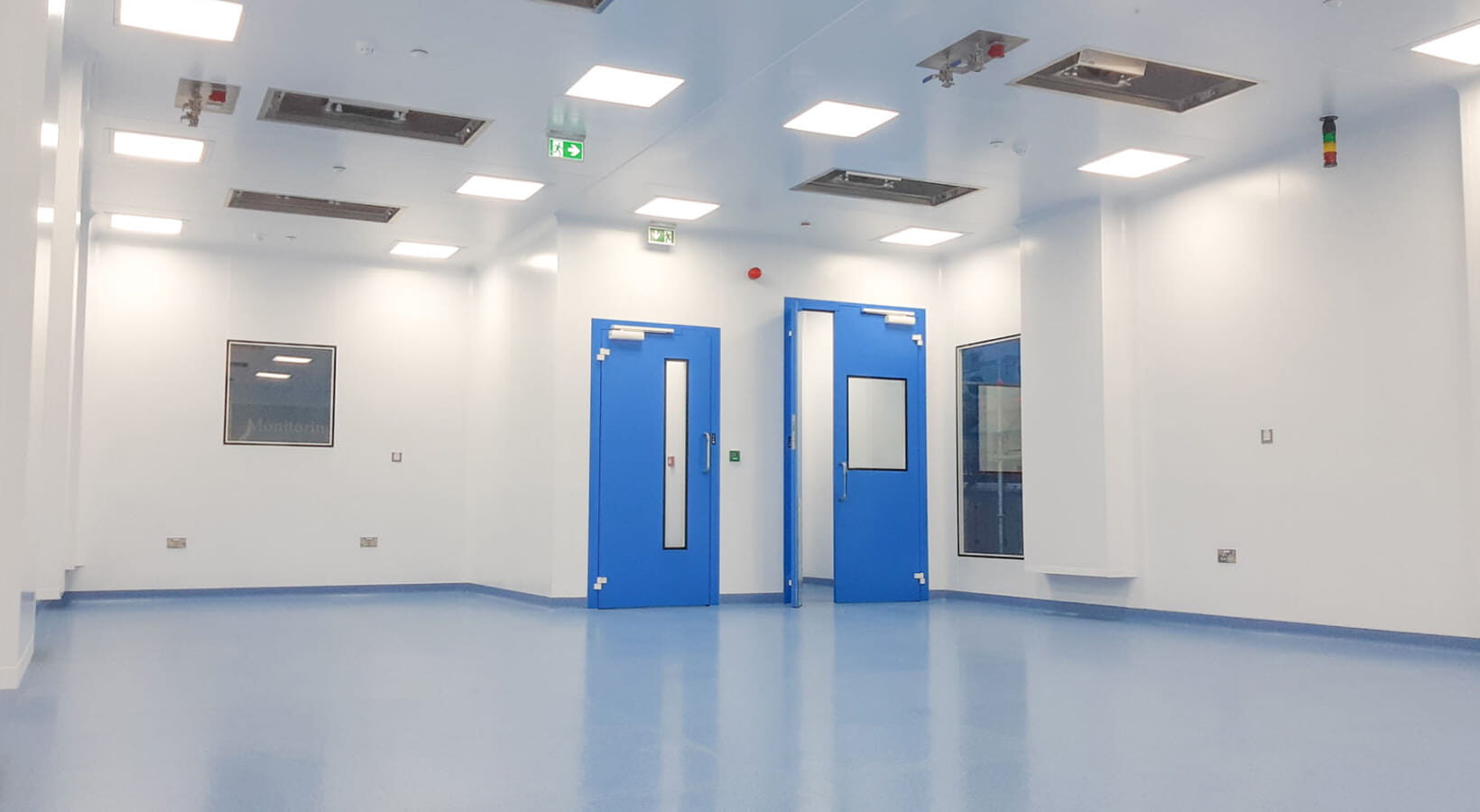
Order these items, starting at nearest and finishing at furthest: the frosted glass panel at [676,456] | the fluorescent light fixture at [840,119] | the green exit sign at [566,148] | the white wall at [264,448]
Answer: the fluorescent light fixture at [840,119]
the green exit sign at [566,148]
the frosted glass panel at [676,456]
the white wall at [264,448]

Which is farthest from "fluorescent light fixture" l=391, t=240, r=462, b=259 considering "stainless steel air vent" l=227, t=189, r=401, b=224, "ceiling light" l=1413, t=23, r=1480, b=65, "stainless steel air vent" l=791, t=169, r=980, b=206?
"ceiling light" l=1413, t=23, r=1480, b=65

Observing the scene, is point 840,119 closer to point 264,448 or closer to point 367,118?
point 367,118

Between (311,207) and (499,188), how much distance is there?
177 cm

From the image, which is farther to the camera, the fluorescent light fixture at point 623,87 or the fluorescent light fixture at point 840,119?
the fluorescent light fixture at point 840,119

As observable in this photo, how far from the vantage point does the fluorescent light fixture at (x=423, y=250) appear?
10555 mm

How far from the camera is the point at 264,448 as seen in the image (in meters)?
10.6

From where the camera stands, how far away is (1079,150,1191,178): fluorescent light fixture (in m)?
7.78

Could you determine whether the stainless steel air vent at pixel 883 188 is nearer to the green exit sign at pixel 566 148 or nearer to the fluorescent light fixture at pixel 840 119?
the fluorescent light fixture at pixel 840 119

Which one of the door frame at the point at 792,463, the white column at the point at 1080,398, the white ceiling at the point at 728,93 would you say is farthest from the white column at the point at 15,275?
the white column at the point at 1080,398

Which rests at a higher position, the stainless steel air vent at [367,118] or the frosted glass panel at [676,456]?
the stainless steel air vent at [367,118]

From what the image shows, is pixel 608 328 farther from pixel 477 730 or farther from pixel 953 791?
pixel 953 791

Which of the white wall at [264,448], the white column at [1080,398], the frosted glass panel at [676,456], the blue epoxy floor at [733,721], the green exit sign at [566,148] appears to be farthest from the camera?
the white wall at [264,448]

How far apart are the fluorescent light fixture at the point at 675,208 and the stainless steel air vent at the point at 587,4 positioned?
3414mm

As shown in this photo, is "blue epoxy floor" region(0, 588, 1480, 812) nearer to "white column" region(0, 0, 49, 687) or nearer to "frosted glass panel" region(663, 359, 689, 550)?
"white column" region(0, 0, 49, 687)
